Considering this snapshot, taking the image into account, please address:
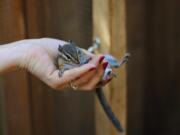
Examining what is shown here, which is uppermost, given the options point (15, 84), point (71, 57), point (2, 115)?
point (71, 57)

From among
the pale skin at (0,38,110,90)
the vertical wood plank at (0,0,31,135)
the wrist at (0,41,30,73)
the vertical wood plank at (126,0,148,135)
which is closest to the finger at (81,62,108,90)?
the pale skin at (0,38,110,90)

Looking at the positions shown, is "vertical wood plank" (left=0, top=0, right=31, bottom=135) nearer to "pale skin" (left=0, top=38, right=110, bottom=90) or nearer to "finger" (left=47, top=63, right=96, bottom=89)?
"pale skin" (left=0, top=38, right=110, bottom=90)

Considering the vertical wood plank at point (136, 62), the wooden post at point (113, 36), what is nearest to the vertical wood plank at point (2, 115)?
the wooden post at point (113, 36)

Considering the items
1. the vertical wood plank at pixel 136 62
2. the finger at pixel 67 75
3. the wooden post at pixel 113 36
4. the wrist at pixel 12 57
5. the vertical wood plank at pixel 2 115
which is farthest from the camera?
the vertical wood plank at pixel 136 62

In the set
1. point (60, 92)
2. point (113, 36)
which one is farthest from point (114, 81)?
point (60, 92)

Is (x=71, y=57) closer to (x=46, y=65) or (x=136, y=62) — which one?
(x=46, y=65)

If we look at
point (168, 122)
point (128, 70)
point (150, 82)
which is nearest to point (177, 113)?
point (168, 122)

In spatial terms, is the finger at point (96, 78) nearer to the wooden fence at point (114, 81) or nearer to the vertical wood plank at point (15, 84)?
the wooden fence at point (114, 81)
